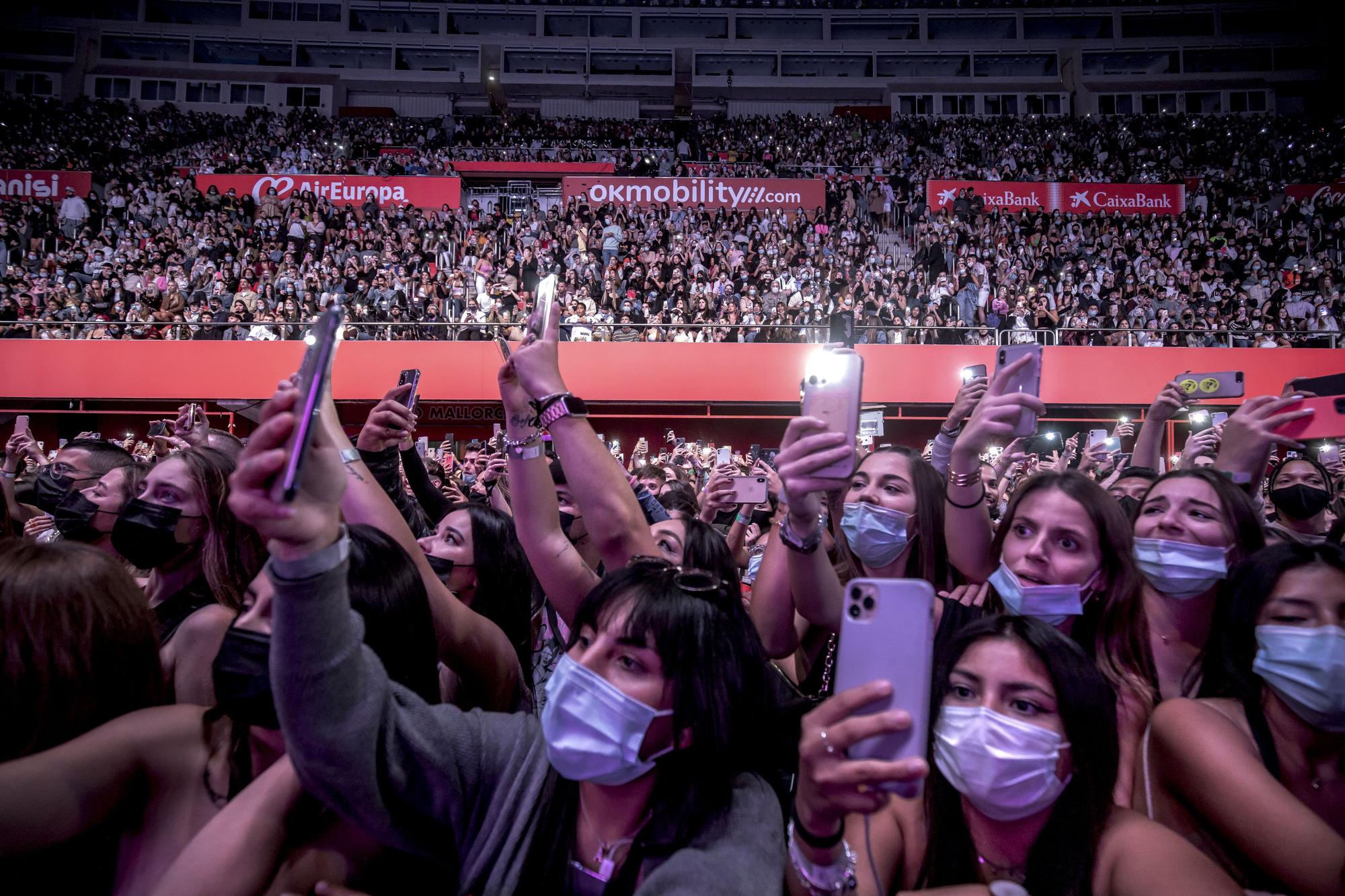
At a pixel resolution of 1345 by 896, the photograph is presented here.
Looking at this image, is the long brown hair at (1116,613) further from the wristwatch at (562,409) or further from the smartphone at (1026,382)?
the wristwatch at (562,409)

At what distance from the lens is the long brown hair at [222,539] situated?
7.54 feet

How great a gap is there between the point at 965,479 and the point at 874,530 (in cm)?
29

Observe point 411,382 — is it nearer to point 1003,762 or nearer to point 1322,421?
point 1003,762

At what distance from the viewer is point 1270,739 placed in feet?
5.25

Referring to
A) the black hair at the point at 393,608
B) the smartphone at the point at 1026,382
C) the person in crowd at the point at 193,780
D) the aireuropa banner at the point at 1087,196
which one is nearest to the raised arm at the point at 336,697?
the person in crowd at the point at 193,780

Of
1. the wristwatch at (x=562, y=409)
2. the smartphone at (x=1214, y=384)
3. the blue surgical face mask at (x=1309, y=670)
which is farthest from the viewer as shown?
the smartphone at (x=1214, y=384)

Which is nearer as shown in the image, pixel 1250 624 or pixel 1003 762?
pixel 1003 762

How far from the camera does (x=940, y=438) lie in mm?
2795

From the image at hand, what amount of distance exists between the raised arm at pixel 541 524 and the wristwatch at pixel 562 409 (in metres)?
0.15

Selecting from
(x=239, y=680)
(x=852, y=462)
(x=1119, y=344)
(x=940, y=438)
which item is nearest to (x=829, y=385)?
(x=852, y=462)

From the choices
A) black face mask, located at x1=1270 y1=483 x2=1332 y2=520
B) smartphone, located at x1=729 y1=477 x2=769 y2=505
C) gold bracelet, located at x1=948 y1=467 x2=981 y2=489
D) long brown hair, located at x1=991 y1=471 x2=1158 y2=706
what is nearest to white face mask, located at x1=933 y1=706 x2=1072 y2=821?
long brown hair, located at x1=991 y1=471 x2=1158 y2=706

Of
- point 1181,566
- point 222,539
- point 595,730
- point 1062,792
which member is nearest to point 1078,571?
point 1181,566

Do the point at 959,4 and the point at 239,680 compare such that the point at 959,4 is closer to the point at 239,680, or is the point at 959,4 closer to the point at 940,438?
the point at 940,438

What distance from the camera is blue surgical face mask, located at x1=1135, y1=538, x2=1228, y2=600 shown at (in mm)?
2020
